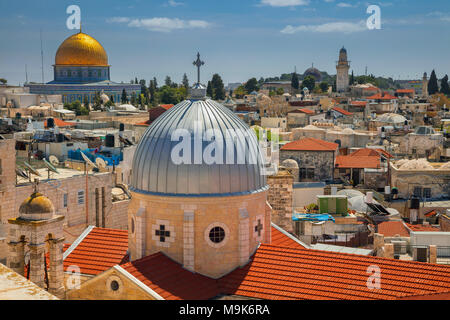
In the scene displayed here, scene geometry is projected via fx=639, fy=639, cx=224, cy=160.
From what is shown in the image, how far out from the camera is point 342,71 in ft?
406

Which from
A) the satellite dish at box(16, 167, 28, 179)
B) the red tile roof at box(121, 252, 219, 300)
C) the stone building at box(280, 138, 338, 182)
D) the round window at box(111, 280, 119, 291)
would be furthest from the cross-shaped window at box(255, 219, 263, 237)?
the stone building at box(280, 138, 338, 182)

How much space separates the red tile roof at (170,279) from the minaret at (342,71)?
366 feet

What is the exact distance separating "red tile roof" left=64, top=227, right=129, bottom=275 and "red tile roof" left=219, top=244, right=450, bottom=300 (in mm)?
3172

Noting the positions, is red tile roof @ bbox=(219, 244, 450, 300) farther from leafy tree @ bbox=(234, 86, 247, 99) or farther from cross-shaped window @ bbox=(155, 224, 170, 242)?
leafy tree @ bbox=(234, 86, 247, 99)

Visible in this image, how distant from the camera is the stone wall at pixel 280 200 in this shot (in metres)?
21.8

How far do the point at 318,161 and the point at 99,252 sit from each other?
2799 centimetres

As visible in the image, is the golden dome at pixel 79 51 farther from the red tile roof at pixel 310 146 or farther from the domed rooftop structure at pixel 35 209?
the domed rooftop structure at pixel 35 209

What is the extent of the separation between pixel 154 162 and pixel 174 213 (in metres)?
1.38

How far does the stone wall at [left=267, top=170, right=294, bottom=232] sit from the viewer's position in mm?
21844

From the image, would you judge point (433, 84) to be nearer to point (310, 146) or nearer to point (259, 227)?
point (310, 146)

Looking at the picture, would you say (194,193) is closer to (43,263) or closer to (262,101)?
(43,263)

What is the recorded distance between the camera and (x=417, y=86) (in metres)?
183

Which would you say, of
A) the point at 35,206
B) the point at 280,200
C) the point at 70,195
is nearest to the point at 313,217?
the point at 280,200
